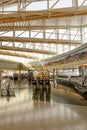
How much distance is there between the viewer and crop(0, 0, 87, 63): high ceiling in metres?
11.9

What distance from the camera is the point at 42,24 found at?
64.7ft

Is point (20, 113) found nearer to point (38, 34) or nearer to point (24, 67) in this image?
point (38, 34)

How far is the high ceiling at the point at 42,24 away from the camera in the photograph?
11.9m

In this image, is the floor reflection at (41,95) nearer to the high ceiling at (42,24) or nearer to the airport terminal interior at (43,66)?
the airport terminal interior at (43,66)

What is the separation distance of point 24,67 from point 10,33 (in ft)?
66.2

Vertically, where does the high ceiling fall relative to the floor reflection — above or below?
above

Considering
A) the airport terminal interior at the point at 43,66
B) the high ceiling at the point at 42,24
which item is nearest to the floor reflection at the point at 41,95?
the airport terminal interior at the point at 43,66

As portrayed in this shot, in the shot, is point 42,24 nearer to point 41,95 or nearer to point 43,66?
point 41,95

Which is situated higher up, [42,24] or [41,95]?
[42,24]

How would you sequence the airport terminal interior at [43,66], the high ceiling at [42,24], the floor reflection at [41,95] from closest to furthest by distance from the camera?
the airport terminal interior at [43,66], the high ceiling at [42,24], the floor reflection at [41,95]

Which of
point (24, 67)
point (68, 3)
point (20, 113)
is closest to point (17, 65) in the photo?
point (24, 67)

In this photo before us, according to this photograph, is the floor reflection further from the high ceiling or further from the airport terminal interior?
the high ceiling

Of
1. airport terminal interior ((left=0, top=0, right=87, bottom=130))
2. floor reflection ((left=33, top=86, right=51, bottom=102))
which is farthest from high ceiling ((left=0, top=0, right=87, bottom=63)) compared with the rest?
floor reflection ((left=33, top=86, right=51, bottom=102))

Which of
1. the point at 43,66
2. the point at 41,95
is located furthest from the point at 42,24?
the point at 43,66
